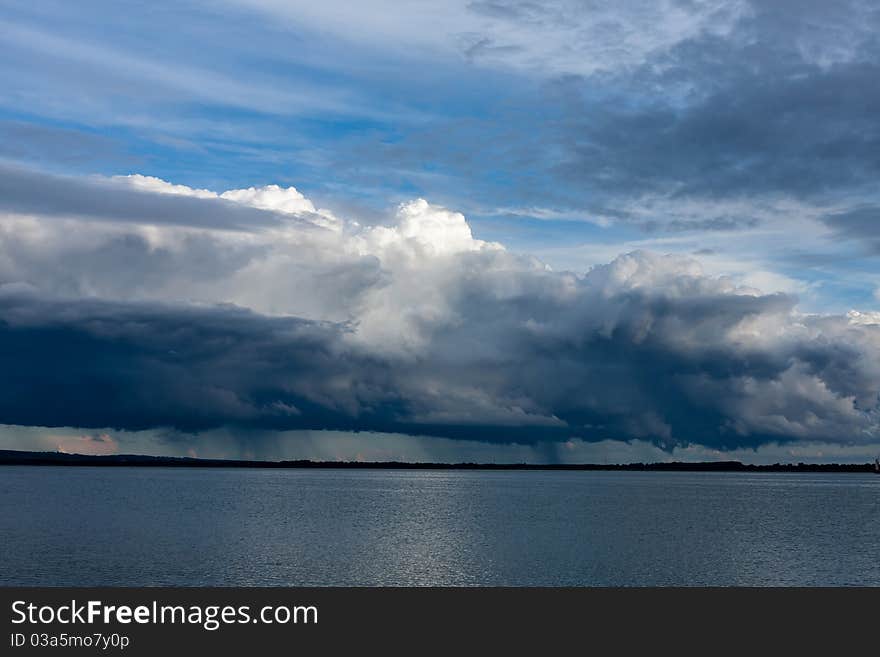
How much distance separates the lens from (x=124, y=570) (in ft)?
224

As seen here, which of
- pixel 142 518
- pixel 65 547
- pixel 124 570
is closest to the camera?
pixel 124 570

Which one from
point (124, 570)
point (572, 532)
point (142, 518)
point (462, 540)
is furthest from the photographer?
point (142, 518)

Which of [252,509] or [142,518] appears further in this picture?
[252,509]
